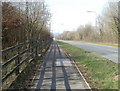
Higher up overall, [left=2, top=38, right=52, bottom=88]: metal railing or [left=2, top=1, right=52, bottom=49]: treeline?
[left=2, top=1, right=52, bottom=49]: treeline

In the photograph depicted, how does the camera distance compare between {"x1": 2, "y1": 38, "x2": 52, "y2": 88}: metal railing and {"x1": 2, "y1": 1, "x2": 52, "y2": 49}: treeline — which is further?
{"x1": 2, "y1": 1, "x2": 52, "y2": 49}: treeline

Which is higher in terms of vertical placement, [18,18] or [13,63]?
[18,18]

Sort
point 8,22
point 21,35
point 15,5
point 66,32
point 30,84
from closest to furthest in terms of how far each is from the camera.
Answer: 1. point 30,84
2. point 8,22
3. point 15,5
4. point 21,35
5. point 66,32

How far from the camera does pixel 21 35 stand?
71.9 ft

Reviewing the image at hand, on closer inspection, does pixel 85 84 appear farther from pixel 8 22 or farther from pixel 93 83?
pixel 8 22

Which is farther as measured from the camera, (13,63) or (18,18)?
(18,18)

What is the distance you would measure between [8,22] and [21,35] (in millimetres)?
7068

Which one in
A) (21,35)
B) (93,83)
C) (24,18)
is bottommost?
(93,83)

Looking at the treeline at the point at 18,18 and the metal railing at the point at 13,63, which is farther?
the treeline at the point at 18,18

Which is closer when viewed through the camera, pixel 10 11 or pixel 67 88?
pixel 67 88

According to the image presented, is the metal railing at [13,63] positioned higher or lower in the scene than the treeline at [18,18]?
lower

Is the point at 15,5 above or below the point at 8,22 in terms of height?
above

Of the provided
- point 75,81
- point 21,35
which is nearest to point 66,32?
point 21,35

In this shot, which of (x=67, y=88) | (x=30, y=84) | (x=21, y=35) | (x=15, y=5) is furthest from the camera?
(x=21, y=35)
